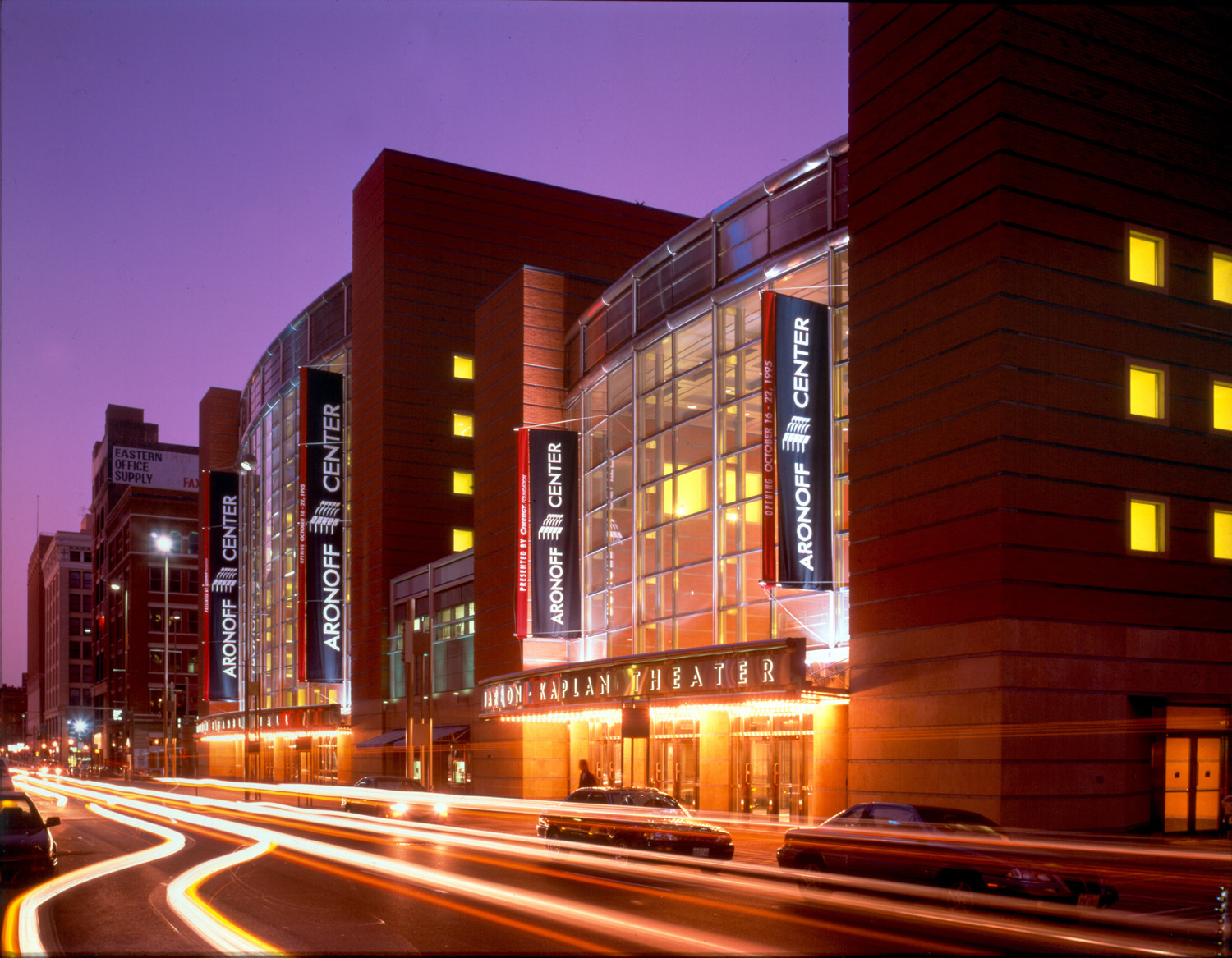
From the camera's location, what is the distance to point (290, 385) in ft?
243

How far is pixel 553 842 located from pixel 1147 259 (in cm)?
1818

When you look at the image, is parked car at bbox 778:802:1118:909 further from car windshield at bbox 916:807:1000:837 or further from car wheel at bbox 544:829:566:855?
car wheel at bbox 544:829:566:855

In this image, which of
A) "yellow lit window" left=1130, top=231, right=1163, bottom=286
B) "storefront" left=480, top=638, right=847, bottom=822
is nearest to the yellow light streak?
"storefront" left=480, top=638, right=847, bottom=822

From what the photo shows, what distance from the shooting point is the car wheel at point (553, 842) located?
25953 mm

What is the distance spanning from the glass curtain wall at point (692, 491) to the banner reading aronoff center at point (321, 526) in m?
22.2

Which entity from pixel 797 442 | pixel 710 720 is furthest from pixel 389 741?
pixel 797 442

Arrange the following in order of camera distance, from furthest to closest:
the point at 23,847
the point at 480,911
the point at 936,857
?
1. the point at 23,847
2. the point at 936,857
3. the point at 480,911

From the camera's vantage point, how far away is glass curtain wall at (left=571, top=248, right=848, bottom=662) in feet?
107

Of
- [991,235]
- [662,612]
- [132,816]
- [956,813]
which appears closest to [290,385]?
[132,816]

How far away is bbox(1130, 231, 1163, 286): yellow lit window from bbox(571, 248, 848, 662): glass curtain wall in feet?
22.9

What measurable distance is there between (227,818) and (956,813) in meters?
Answer: 30.0

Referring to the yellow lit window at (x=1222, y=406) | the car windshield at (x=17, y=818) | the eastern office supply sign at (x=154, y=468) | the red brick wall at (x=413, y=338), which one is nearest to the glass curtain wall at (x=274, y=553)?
the red brick wall at (x=413, y=338)

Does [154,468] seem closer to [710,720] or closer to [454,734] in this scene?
[454,734]

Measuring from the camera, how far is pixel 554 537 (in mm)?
42906
